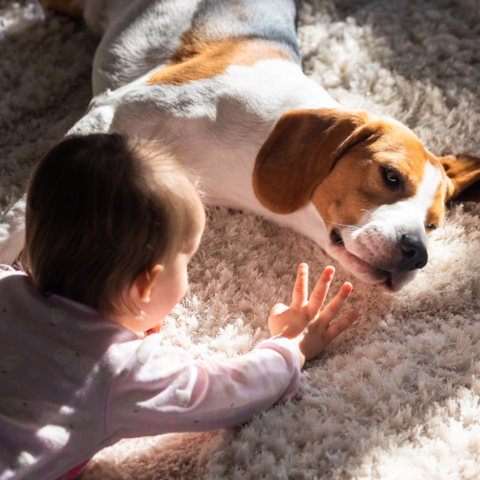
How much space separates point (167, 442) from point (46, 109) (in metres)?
1.40

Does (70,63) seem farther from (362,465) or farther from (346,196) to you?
(362,465)

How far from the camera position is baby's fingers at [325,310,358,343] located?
4.19 ft

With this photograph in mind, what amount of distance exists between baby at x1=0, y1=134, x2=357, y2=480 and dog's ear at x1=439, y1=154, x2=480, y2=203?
942 millimetres

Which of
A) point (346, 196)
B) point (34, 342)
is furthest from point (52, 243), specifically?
point (346, 196)

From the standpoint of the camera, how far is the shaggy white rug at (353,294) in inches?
38.5

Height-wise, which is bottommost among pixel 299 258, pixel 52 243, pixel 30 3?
pixel 299 258

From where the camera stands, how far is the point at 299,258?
1.54 meters

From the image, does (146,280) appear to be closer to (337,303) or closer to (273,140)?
(337,303)

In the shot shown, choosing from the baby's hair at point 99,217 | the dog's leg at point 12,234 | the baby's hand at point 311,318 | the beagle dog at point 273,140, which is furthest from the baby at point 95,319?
the beagle dog at point 273,140

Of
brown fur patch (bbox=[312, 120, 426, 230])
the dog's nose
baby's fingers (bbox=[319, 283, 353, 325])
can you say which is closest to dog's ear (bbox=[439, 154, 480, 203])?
brown fur patch (bbox=[312, 120, 426, 230])

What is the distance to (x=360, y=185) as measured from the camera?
138 cm

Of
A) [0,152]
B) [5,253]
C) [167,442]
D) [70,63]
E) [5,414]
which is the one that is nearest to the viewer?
[5,414]

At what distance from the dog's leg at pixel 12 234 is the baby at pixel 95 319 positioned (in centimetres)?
37

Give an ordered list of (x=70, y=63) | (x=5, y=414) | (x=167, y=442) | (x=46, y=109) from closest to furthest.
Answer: (x=5, y=414) → (x=167, y=442) → (x=46, y=109) → (x=70, y=63)
